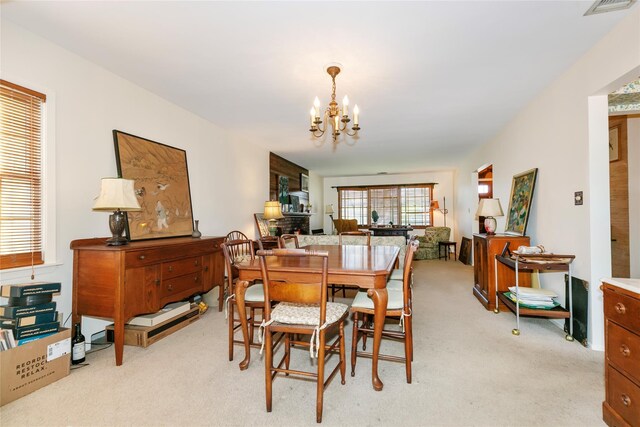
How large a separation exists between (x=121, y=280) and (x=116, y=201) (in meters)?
0.66

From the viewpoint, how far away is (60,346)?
7.11 ft

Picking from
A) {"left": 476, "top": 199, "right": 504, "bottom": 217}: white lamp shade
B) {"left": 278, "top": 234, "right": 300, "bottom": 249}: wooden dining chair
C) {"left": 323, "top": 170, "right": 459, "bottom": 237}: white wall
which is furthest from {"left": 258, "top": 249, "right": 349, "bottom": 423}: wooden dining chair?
{"left": 323, "top": 170, "right": 459, "bottom": 237}: white wall

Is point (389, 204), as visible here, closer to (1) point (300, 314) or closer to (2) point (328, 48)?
(2) point (328, 48)

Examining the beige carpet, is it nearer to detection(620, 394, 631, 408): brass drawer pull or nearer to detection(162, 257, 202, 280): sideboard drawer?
detection(620, 394, 631, 408): brass drawer pull

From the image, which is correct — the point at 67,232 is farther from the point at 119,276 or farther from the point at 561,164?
the point at 561,164

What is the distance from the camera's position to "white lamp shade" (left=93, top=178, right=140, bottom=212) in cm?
A: 247

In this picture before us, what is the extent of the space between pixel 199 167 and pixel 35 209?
2040mm

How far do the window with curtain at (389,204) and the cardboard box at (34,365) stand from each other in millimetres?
8612

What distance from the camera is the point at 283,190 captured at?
698 centimetres

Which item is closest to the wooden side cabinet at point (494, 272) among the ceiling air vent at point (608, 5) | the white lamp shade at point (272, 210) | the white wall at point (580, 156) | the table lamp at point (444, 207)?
the white wall at point (580, 156)

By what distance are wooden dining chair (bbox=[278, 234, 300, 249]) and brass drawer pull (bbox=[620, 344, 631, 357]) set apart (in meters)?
2.53

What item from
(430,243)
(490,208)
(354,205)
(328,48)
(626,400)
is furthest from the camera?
(354,205)

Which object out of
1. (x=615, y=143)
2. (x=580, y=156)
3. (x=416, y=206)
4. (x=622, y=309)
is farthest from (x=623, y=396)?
(x=416, y=206)

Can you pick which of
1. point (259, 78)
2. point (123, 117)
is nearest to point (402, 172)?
point (259, 78)
